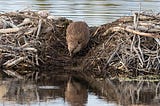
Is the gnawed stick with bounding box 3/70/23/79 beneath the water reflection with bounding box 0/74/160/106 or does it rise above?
above

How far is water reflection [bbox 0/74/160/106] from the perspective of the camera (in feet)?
40.4

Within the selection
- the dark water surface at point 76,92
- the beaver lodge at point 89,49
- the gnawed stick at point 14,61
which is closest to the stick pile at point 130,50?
the beaver lodge at point 89,49

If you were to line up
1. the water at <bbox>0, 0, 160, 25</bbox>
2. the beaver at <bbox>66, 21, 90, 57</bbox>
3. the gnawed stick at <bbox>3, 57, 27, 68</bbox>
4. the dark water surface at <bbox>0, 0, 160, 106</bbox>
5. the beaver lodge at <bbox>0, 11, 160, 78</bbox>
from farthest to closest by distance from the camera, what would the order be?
the water at <bbox>0, 0, 160, 25</bbox>
the beaver at <bbox>66, 21, 90, 57</bbox>
the gnawed stick at <bbox>3, 57, 27, 68</bbox>
the beaver lodge at <bbox>0, 11, 160, 78</bbox>
the dark water surface at <bbox>0, 0, 160, 106</bbox>

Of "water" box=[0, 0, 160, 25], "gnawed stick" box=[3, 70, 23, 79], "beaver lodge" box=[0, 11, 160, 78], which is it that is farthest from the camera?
"water" box=[0, 0, 160, 25]

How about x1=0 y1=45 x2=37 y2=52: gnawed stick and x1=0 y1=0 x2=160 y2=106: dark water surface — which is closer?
x1=0 y1=0 x2=160 y2=106: dark water surface

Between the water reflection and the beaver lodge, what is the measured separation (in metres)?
0.63

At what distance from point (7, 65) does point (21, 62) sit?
0.94 feet

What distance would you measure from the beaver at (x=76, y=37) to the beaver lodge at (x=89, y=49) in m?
0.21

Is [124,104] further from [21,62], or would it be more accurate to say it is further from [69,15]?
[69,15]

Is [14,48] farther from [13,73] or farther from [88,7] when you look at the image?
[88,7]

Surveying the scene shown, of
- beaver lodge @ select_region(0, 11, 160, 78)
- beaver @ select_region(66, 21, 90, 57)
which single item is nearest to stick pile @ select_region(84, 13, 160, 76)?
beaver lodge @ select_region(0, 11, 160, 78)

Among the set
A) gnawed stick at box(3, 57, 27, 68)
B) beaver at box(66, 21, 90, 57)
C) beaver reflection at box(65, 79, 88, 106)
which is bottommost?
beaver reflection at box(65, 79, 88, 106)

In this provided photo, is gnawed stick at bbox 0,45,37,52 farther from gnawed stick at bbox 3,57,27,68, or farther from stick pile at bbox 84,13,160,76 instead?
stick pile at bbox 84,13,160,76

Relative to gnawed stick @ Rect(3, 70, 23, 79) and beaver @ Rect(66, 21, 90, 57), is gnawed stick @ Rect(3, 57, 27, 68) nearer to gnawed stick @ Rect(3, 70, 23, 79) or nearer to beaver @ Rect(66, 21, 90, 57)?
gnawed stick @ Rect(3, 70, 23, 79)
